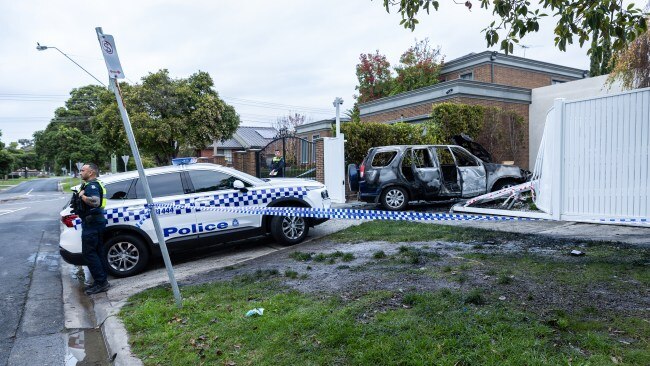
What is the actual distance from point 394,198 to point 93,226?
6.92 m

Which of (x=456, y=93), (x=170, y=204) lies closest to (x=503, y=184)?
(x=456, y=93)

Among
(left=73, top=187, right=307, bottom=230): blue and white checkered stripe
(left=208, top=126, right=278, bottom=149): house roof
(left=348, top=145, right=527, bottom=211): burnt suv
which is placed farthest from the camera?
(left=208, top=126, right=278, bottom=149): house roof

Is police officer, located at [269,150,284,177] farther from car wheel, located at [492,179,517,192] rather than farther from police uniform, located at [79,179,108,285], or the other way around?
police uniform, located at [79,179,108,285]

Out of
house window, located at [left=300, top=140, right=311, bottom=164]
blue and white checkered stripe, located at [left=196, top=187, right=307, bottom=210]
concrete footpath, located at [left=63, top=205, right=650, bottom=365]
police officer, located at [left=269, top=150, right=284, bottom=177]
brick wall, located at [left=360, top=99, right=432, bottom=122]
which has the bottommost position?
concrete footpath, located at [left=63, top=205, right=650, bottom=365]

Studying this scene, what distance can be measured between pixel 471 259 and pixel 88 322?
15.5 ft

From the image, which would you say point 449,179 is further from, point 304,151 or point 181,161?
point 181,161

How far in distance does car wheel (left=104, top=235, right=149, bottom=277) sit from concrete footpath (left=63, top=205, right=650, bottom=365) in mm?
146

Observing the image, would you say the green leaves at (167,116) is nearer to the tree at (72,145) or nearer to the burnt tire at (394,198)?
the burnt tire at (394,198)

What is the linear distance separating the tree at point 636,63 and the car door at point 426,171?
5.89 meters

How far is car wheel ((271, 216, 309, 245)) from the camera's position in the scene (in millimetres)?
7812

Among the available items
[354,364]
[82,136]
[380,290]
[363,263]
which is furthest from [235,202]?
[82,136]

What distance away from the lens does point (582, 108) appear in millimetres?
6324

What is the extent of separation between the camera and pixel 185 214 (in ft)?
23.9

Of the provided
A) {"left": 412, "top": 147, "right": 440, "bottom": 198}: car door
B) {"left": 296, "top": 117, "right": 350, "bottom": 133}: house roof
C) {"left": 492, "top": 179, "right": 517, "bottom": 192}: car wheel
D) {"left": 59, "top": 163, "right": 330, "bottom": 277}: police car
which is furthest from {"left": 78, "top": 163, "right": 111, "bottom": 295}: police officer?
{"left": 296, "top": 117, "right": 350, "bottom": 133}: house roof
